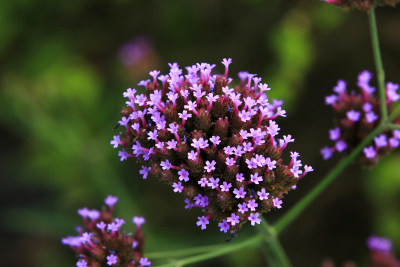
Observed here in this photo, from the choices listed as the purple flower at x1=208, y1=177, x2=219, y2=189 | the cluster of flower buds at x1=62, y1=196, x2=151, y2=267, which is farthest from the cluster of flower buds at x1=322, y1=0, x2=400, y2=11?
the cluster of flower buds at x1=62, y1=196, x2=151, y2=267

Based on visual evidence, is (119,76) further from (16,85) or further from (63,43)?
(16,85)

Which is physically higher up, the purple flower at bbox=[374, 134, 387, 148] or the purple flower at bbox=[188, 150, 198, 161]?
the purple flower at bbox=[374, 134, 387, 148]

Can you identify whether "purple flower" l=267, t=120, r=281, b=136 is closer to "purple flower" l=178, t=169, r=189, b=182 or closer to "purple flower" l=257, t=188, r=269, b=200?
"purple flower" l=257, t=188, r=269, b=200

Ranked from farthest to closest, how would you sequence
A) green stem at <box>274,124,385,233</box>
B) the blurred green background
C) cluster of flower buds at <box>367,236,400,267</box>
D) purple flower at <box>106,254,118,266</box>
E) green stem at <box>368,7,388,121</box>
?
1. the blurred green background
2. cluster of flower buds at <box>367,236,400,267</box>
3. green stem at <box>274,124,385,233</box>
4. green stem at <box>368,7,388,121</box>
5. purple flower at <box>106,254,118,266</box>

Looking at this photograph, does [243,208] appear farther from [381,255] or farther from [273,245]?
[381,255]

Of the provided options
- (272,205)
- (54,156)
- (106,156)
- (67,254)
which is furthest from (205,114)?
(67,254)
